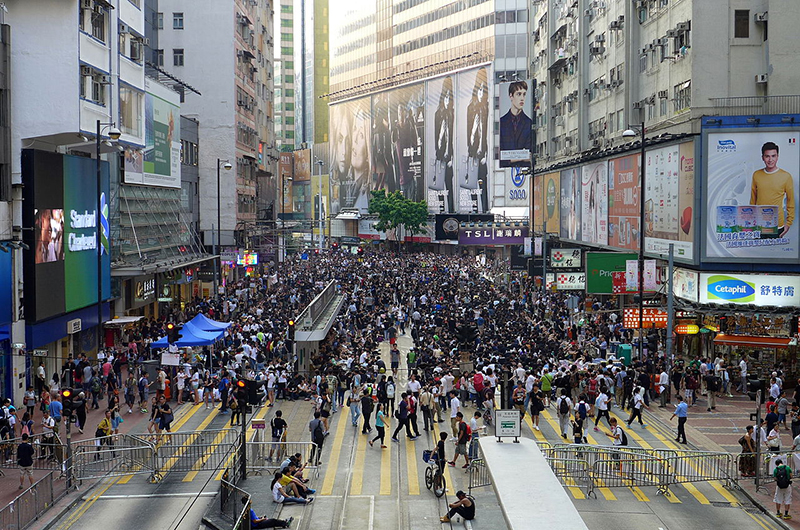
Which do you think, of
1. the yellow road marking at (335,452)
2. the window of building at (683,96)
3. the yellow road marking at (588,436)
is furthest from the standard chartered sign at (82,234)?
the window of building at (683,96)

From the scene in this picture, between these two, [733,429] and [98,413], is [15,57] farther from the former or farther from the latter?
[733,429]

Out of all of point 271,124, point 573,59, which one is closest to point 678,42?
point 573,59

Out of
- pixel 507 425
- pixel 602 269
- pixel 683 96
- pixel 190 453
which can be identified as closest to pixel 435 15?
pixel 683 96

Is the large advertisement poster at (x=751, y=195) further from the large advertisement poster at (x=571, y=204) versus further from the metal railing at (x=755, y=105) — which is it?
the large advertisement poster at (x=571, y=204)

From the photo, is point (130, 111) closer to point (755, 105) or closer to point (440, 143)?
point (755, 105)

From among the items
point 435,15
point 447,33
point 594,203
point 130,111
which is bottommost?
point 594,203

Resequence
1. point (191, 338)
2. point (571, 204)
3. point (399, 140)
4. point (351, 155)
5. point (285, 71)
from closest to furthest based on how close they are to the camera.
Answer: point (191, 338)
point (571, 204)
point (399, 140)
point (351, 155)
point (285, 71)
